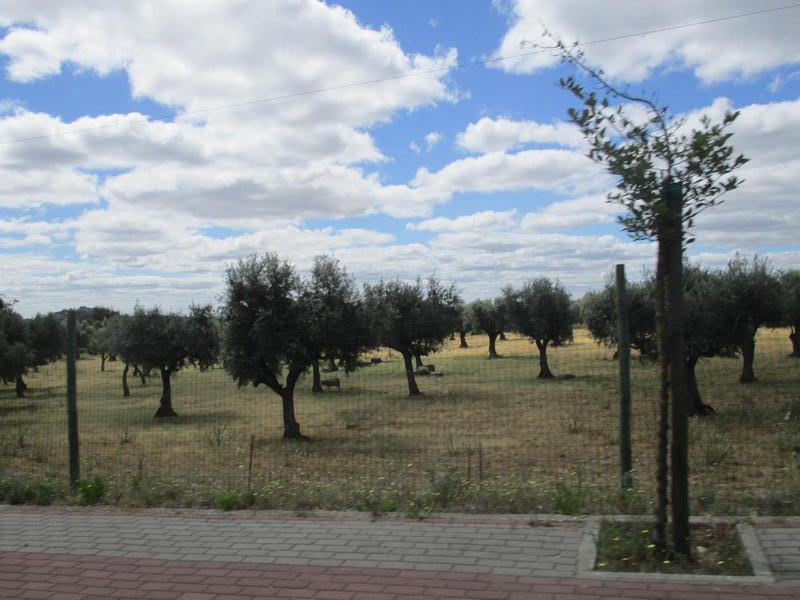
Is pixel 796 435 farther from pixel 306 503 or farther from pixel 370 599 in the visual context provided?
pixel 370 599

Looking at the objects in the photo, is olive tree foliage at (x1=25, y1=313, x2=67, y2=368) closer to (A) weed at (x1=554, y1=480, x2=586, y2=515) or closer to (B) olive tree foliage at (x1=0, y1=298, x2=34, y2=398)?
(B) olive tree foliage at (x1=0, y1=298, x2=34, y2=398)

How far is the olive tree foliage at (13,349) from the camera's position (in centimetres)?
3111

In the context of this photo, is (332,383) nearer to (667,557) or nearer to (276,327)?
(276,327)

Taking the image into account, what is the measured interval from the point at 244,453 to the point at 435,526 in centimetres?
1152

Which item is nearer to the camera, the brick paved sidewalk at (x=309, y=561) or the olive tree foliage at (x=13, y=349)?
the brick paved sidewalk at (x=309, y=561)

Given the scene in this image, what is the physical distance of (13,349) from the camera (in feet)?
105

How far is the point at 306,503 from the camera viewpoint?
21.7 feet

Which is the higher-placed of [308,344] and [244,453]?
[308,344]

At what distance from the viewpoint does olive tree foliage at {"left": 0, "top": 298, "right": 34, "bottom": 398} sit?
31.1m

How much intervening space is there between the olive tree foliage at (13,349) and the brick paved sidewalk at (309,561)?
2857cm

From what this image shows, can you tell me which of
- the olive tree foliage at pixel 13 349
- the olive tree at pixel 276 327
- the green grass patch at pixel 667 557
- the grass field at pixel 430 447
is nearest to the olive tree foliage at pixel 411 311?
the grass field at pixel 430 447

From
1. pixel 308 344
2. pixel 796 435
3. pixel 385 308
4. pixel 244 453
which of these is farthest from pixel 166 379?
pixel 796 435

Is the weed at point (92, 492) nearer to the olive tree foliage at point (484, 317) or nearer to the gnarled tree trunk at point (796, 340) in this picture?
the gnarled tree trunk at point (796, 340)

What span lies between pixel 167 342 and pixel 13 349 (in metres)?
7.99
